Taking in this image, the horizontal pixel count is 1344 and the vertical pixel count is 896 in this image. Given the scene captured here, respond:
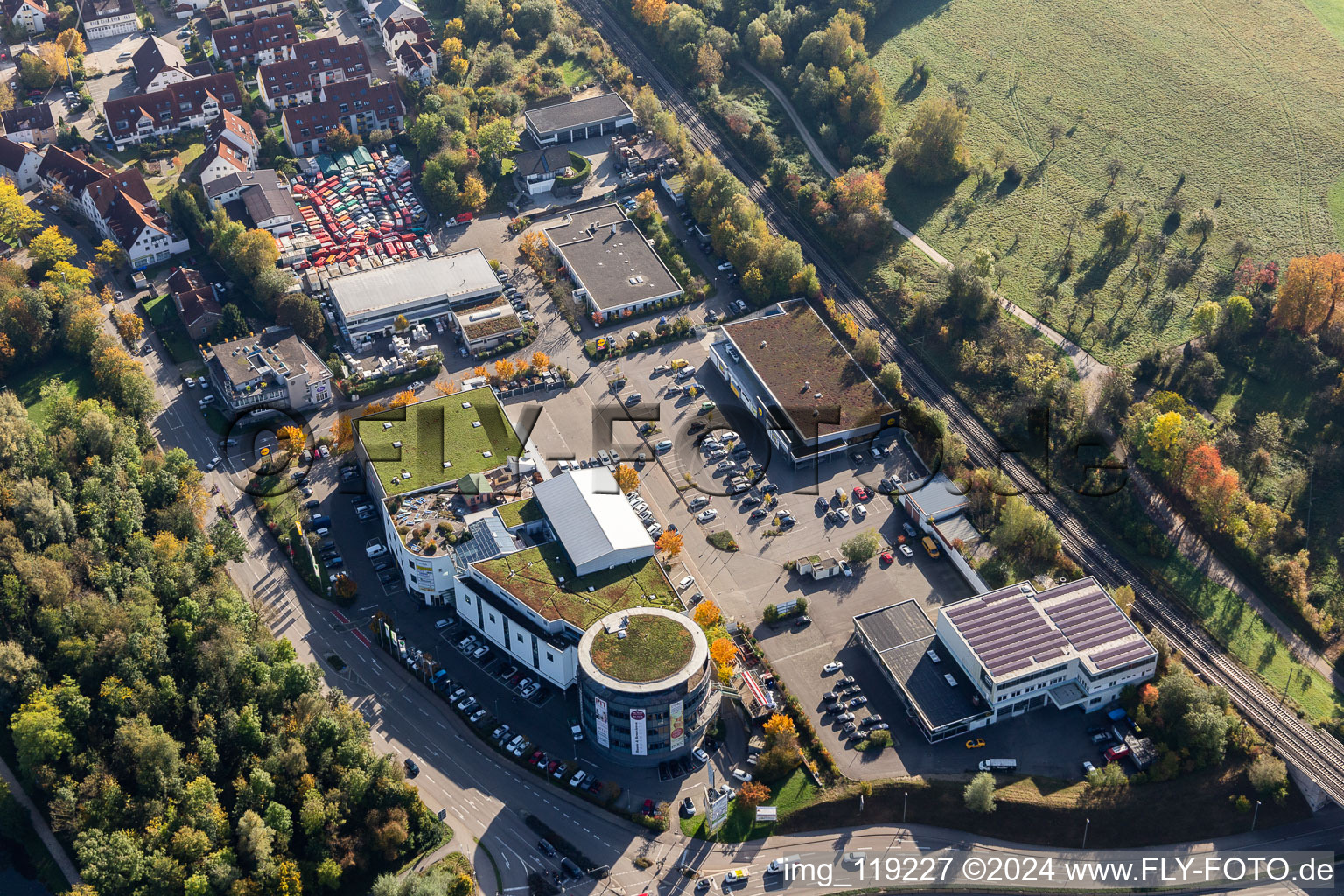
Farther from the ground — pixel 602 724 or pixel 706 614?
pixel 706 614

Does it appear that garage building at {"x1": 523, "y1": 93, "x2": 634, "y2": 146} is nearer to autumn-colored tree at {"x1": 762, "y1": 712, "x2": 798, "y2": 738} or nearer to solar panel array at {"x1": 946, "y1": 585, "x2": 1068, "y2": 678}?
solar panel array at {"x1": 946, "y1": 585, "x2": 1068, "y2": 678}

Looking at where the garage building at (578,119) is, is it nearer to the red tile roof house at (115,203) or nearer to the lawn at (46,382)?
the red tile roof house at (115,203)

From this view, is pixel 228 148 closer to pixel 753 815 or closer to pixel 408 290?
pixel 408 290

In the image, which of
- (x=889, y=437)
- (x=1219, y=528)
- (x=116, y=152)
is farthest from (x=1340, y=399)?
(x=116, y=152)

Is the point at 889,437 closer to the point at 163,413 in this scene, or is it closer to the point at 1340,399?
the point at 1340,399

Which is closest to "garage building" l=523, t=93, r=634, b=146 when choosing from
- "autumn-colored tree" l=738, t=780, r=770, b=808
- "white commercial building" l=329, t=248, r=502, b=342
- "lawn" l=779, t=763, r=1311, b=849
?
"white commercial building" l=329, t=248, r=502, b=342

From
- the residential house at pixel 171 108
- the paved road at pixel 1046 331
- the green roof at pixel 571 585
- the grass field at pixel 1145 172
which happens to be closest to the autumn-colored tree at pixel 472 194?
the residential house at pixel 171 108

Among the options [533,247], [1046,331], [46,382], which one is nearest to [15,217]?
[46,382]
